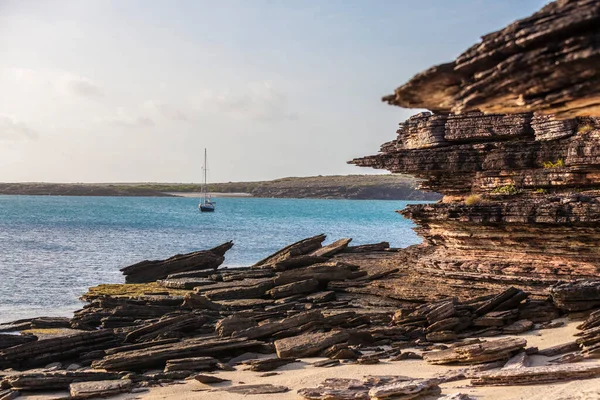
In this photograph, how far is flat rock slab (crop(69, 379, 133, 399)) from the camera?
1541cm

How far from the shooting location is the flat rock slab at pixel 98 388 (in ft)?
50.5

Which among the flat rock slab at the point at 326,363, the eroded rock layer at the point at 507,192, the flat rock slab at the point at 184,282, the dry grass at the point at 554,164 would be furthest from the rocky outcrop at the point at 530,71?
the flat rock slab at the point at 184,282

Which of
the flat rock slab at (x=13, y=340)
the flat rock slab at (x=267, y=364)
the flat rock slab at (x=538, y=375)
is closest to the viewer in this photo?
the flat rock slab at (x=538, y=375)

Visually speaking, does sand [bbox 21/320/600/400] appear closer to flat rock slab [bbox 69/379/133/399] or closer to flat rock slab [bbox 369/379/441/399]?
flat rock slab [bbox 69/379/133/399]

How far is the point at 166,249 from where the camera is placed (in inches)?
2375

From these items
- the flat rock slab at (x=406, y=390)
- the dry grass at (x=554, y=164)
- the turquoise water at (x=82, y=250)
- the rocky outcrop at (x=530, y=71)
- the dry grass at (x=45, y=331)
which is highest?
the rocky outcrop at (x=530, y=71)

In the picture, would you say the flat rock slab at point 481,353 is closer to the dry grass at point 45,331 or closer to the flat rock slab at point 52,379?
the flat rock slab at point 52,379

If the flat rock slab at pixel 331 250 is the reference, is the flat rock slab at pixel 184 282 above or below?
below

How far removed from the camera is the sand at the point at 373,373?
12695mm

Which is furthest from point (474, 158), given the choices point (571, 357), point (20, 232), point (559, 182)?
point (20, 232)

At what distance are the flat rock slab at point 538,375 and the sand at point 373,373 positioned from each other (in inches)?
7.4

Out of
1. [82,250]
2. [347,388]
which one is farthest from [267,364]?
[82,250]

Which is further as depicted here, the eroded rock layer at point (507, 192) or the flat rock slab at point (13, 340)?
the eroded rock layer at point (507, 192)

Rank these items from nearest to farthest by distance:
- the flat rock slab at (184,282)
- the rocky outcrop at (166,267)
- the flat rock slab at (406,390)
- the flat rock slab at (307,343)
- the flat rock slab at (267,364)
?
the flat rock slab at (406,390), the flat rock slab at (267,364), the flat rock slab at (307,343), the flat rock slab at (184,282), the rocky outcrop at (166,267)
